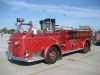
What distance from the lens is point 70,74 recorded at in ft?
23.4

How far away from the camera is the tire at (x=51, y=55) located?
877 cm

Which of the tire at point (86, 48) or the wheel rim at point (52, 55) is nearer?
the wheel rim at point (52, 55)

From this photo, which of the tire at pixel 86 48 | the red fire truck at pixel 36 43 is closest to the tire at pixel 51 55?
the red fire truck at pixel 36 43

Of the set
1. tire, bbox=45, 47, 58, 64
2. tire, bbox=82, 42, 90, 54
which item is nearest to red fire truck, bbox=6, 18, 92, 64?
tire, bbox=45, 47, 58, 64

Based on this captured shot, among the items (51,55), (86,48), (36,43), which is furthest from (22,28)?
(86,48)

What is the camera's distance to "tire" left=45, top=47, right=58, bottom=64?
8766 millimetres

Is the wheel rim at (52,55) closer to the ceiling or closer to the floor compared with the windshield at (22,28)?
closer to the floor

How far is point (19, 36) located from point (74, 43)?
448 centimetres

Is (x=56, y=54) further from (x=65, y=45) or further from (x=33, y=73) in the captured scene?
(x=33, y=73)

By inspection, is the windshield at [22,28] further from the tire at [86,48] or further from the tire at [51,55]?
the tire at [86,48]

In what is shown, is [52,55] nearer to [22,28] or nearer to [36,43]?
[36,43]

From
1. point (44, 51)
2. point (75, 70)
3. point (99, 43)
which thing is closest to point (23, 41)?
point (44, 51)

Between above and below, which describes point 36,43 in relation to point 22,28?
below

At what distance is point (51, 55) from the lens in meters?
9.02
